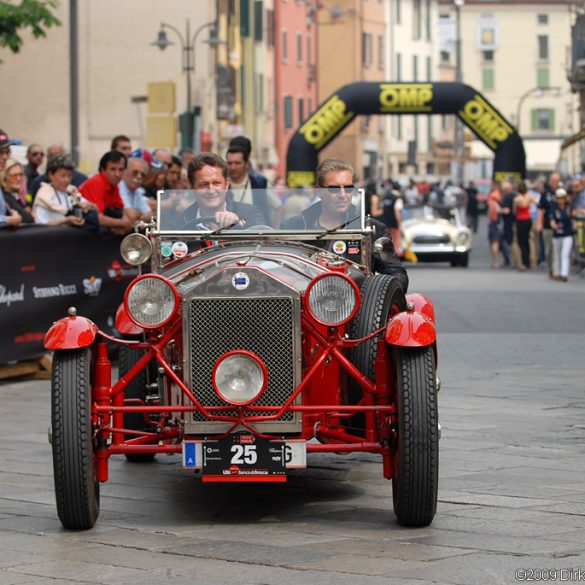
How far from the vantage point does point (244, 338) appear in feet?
23.8

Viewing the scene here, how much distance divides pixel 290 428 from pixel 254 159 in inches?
2180

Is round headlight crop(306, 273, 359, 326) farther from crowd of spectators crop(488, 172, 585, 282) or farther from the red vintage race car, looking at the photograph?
crowd of spectators crop(488, 172, 585, 282)

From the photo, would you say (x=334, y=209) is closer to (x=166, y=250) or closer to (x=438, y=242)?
(x=166, y=250)

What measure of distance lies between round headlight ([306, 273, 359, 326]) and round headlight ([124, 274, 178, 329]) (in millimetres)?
621

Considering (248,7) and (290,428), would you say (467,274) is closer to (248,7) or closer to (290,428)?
(290,428)

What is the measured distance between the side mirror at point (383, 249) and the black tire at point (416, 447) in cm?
151

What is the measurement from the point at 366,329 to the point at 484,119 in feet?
74.4

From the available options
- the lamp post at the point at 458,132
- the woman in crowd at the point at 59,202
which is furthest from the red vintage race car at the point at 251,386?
the lamp post at the point at 458,132

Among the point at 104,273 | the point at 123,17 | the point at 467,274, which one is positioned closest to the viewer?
the point at 104,273

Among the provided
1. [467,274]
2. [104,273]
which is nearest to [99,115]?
[467,274]

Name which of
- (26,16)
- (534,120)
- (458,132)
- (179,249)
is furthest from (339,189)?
(534,120)

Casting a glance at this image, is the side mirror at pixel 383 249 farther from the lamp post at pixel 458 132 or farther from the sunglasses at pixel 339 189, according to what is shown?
the lamp post at pixel 458 132

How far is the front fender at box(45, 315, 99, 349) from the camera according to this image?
7.28 metres

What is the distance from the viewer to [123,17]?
46.7m
